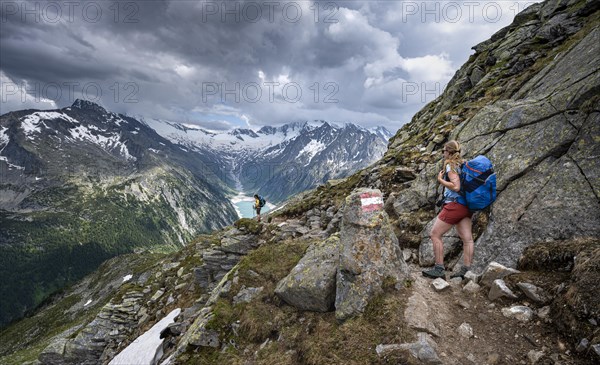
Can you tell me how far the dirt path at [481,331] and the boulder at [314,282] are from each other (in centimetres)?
314

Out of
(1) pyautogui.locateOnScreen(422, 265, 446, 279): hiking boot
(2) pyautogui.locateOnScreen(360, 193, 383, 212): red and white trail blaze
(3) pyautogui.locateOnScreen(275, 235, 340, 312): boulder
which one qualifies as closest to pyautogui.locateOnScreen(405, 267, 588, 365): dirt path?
(1) pyautogui.locateOnScreen(422, 265, 446, 279): hiking boot

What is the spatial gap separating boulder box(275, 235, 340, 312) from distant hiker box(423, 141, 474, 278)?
3.50m

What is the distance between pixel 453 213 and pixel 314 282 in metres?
5.70

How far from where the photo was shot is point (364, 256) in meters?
9.84

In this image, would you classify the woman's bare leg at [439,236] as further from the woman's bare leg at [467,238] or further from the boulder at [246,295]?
the boulder at [246,295]

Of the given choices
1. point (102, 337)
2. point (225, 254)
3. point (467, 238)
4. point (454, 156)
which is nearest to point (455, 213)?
point (467, 238)

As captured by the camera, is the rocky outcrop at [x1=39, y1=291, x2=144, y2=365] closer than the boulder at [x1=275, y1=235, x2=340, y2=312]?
No

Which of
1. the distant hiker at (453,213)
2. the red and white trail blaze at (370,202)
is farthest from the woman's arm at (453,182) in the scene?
the red and white trail blaze at (370,202)

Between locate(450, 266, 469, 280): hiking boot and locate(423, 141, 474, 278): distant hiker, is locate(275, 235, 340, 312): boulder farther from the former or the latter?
locate(450, 266, 469, 280): hiking boot

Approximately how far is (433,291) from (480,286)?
1393 mm

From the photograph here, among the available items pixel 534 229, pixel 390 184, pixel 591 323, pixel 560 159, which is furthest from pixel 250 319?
pixel 390 184

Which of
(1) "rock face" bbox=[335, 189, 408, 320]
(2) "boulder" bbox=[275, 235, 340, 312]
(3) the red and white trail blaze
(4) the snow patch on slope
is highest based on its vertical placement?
(3) the red and white trail blaze

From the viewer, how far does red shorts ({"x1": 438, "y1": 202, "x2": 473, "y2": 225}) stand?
401 inches

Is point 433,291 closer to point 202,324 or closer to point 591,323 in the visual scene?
point 591,323
